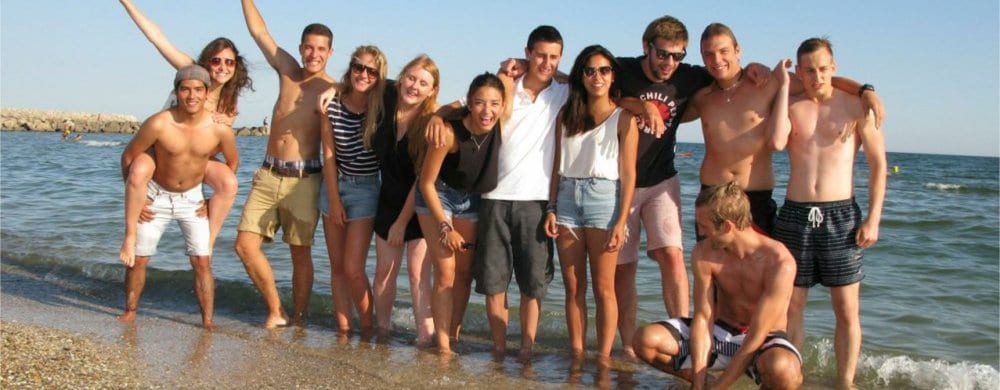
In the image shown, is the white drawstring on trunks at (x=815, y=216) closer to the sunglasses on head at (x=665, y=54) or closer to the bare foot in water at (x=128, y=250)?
the sunglasses on head at (x=665, y=54)

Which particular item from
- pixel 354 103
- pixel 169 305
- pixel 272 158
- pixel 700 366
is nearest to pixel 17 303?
pixel 169 305

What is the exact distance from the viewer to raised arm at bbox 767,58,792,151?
17.6 ft

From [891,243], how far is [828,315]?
5.31 m

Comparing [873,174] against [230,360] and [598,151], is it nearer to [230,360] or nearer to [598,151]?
[598,151]

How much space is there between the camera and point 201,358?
5.66 metres

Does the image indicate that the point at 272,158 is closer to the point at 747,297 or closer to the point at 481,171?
the point at 481,171

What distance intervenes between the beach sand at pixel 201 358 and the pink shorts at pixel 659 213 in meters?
1.20

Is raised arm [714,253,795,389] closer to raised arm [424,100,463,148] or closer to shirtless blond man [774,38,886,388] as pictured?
shirtless blond man [774,38,886,388]

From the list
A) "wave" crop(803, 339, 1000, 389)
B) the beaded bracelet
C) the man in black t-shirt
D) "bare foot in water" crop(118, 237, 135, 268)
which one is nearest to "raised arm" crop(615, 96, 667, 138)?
the man in black t-shirt

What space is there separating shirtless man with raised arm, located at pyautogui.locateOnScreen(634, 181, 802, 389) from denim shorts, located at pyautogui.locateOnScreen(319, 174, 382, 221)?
2221 mm

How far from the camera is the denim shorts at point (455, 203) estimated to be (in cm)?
575

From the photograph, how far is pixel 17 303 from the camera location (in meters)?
7.56

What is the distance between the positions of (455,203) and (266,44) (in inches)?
83.5

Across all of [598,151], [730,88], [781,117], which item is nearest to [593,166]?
[598,151]
